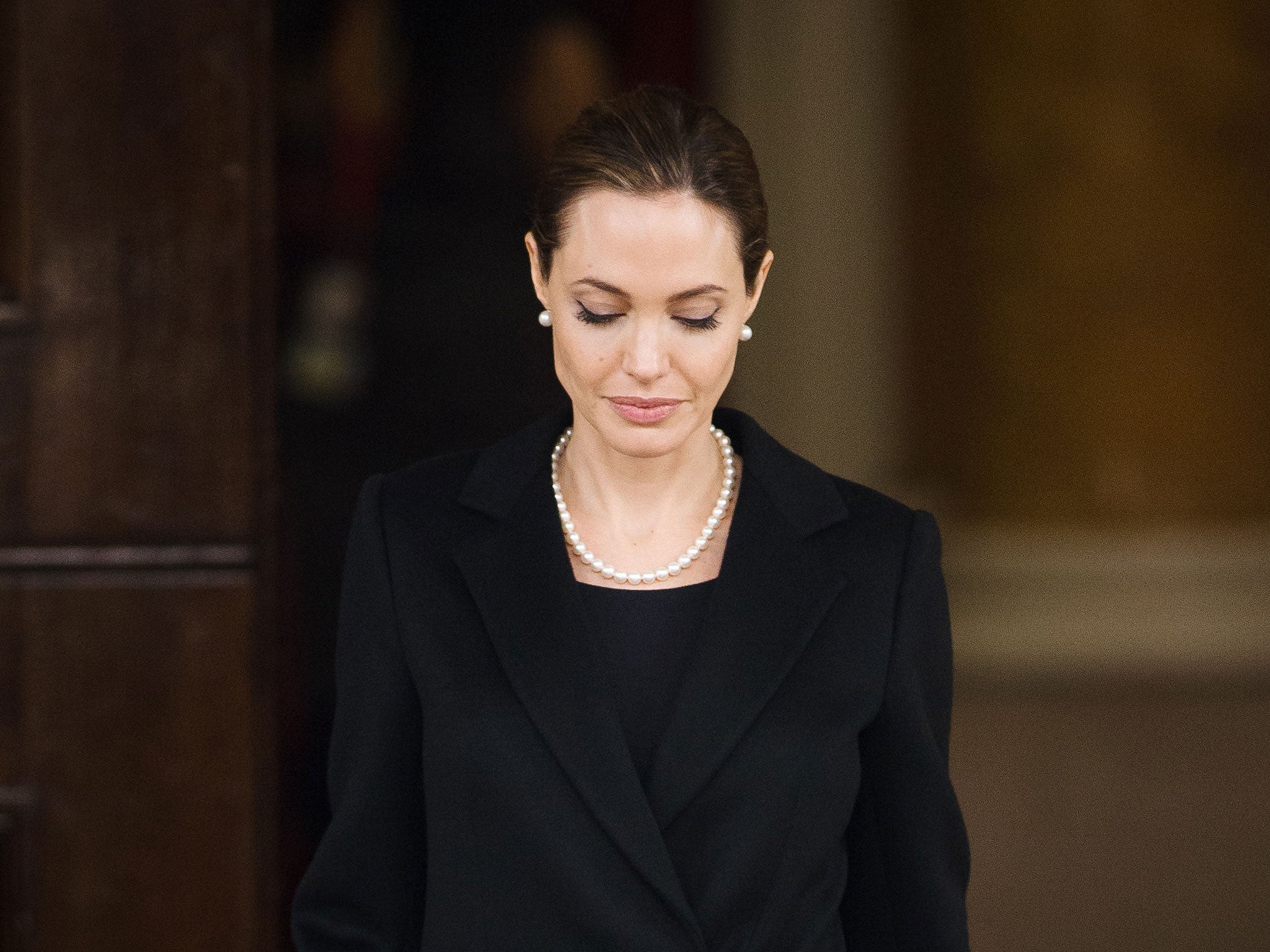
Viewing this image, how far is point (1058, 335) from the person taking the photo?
20.5 ft

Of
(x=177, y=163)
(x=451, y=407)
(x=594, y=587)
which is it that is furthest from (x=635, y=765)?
(x=451, y=407)

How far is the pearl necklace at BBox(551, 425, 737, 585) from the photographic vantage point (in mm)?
1761

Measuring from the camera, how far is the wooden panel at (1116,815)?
4.16 meters

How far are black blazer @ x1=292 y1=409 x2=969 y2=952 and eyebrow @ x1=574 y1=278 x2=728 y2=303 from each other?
12.6 inches

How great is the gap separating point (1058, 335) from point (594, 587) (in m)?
4.93

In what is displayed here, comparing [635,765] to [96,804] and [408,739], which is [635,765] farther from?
[96,804]

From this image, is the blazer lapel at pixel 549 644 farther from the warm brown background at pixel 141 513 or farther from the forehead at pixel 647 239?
the warm brown background at pixel 141 513

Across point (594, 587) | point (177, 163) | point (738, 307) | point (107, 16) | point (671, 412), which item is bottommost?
point (594, 587)

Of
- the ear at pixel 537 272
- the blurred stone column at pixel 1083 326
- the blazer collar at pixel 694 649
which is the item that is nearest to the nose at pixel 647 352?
the ear at pixel 537 272

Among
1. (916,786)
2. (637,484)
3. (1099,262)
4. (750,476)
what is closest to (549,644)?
(637,484)

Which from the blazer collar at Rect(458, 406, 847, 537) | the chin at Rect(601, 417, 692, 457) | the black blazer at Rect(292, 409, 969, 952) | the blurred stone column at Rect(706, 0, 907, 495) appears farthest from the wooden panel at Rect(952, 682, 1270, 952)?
the chin at Rect(601, 417, 692, 457)

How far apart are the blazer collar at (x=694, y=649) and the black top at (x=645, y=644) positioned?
38 millimetres

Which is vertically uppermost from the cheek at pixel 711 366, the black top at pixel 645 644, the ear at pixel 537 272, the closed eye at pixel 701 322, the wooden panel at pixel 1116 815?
the ear at pixel 537 272

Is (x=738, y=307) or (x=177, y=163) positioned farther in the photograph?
(x=177, y=163)
